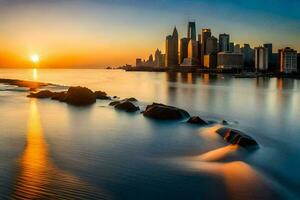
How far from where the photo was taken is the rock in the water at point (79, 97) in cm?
4381

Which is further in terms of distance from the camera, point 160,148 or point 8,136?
point 8,136

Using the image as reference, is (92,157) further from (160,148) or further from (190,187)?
(190,187)

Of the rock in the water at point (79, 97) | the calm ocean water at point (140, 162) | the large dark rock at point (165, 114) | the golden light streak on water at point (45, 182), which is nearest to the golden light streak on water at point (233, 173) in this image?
the calm ocean water at point (140, 162)

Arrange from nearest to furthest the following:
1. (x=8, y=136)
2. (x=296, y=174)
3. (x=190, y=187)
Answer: (x=190, y=187)
(x=296, y=174)
(x=8, y=136)

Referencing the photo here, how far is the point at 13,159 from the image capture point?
16938mm

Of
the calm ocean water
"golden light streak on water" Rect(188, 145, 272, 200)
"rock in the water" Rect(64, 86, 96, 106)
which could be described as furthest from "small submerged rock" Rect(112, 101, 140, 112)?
"golden light streak on water" Rect(188, 145, 272, 200)

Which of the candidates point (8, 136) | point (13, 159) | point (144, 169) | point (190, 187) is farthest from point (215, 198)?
point (8, 136)

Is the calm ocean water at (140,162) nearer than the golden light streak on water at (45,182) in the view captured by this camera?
No

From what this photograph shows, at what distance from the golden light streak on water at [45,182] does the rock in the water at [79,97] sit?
25379 mm

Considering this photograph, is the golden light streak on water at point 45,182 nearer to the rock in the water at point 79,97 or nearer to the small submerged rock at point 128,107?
the small submerged rock at point 128,107

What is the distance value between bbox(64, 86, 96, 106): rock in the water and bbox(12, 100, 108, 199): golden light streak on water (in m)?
25.4

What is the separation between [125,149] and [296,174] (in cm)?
920

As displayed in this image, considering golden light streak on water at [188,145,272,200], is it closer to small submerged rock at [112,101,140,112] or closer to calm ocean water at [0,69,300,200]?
calm ocean water at [0,69,300,200]

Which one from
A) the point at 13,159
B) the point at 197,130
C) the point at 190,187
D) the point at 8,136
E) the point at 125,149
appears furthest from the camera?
the point at 197,130
